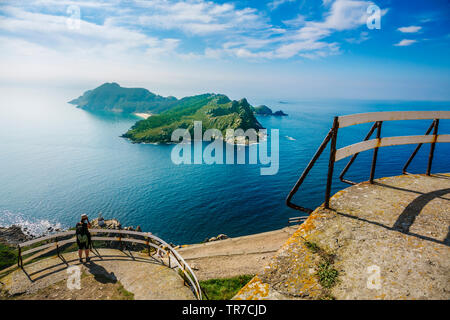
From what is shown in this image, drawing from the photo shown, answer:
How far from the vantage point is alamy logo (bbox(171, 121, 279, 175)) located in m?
98.6

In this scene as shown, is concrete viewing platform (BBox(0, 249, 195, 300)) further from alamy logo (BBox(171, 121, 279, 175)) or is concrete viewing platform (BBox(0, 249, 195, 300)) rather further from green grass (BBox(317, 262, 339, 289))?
alamy logo (BBox(171, 121, 279, 175))

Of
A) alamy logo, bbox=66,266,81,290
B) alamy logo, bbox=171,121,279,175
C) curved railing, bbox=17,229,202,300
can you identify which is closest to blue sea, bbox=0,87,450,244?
alamy logo, bbox=171,121,279,175

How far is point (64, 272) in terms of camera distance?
8.26 meters

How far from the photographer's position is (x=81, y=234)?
374 inches

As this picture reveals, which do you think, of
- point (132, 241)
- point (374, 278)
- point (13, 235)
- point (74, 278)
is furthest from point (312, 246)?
point (13, 235)

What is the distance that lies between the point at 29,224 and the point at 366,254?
73476mm

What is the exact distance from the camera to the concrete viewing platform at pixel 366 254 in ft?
12.9

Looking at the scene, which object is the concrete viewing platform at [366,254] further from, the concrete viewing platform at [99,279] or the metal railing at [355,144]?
the concrete viewing platform at [99,279]

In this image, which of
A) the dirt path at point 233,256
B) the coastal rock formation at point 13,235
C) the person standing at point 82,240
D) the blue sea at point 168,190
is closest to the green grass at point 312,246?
the person standing at point 82,240

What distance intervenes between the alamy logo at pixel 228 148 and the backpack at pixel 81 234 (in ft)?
236

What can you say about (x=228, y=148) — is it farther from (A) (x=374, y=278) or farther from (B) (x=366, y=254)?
(A) (x=374, y=278)
